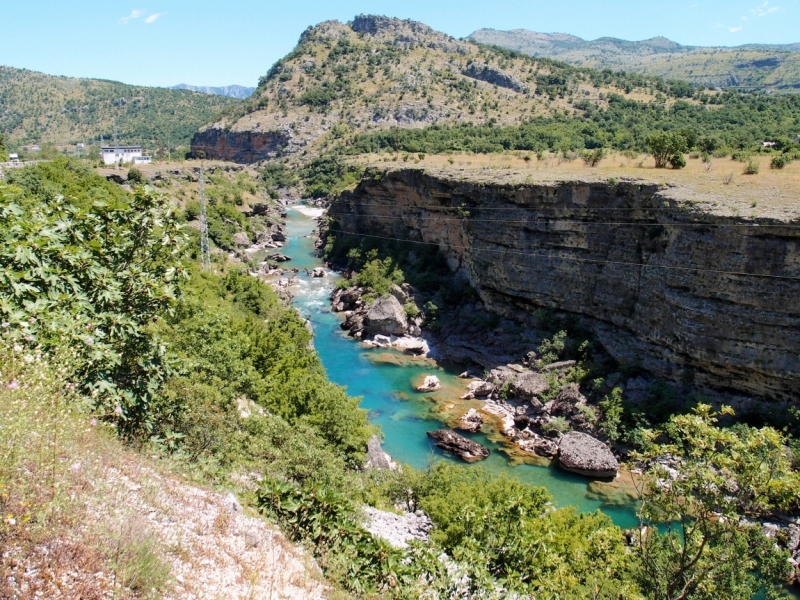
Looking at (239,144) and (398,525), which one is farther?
(239,144)

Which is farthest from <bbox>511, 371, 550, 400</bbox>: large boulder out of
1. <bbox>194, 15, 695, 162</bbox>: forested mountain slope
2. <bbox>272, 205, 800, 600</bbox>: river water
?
<bbox>194, 15, 695, 162</bbox>: forested mountain slope

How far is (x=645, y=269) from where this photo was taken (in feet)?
73.2

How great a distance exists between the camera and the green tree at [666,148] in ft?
83.1

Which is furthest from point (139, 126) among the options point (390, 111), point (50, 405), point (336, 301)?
point (50, 405)

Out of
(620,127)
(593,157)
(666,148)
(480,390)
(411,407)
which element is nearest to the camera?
(411,407)

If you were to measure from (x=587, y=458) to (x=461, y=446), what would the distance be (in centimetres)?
436

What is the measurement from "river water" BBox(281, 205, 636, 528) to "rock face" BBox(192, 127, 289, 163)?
188 feet

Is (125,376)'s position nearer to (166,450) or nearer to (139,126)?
(166,450)

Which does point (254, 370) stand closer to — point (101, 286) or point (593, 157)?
Result: point (101, 286)

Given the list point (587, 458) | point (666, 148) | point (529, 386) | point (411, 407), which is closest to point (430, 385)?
point (411, 407)

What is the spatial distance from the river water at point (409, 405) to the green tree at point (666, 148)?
47.4ft

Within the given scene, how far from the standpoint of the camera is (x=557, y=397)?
72.1 feet

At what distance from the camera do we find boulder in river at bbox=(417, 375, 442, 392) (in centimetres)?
2455

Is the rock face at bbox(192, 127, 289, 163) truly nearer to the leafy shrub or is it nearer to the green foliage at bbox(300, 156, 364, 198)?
the green foliage at bbox(300, 156, 364, 198)
